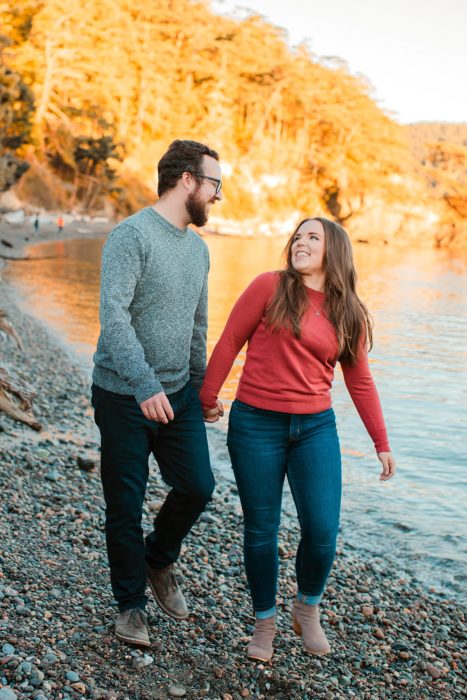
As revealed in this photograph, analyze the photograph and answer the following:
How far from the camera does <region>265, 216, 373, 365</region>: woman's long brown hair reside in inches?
127

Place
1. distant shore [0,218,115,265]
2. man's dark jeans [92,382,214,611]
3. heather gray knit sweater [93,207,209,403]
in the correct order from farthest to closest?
distant shore [0,218,115,265] → man's dark jeans [92,382,214,611] → heather gray knit sweater [93,207,209,403]

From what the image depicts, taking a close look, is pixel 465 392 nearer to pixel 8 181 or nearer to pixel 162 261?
pixel 162 261

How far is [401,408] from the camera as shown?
11.9 metres

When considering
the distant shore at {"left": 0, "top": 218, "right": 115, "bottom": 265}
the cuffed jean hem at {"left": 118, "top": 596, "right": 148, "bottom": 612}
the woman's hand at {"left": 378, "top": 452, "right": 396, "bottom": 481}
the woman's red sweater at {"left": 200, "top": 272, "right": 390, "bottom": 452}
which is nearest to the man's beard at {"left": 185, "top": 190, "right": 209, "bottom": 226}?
the woman's red sweater at {"left": 200, "top": 272, "right": 390, "bottom": 452}

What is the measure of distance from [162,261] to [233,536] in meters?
2.65

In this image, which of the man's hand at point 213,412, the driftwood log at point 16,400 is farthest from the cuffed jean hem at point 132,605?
the driftwood log at point 16,400

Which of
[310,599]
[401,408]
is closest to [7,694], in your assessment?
[310,599]

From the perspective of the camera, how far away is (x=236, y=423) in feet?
10.9

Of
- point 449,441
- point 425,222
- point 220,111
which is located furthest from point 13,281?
point 425,222

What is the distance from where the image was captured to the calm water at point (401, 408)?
6246 millimetres

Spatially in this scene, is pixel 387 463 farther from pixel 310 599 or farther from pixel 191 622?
pixel 191 622

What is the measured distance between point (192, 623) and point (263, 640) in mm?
453

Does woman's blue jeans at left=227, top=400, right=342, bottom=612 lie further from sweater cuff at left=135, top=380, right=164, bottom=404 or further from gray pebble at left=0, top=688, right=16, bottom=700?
gray pebble at left=0, top=688, right=16, bottom=700

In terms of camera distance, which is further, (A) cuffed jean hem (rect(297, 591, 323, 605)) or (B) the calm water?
(B) the calm water
